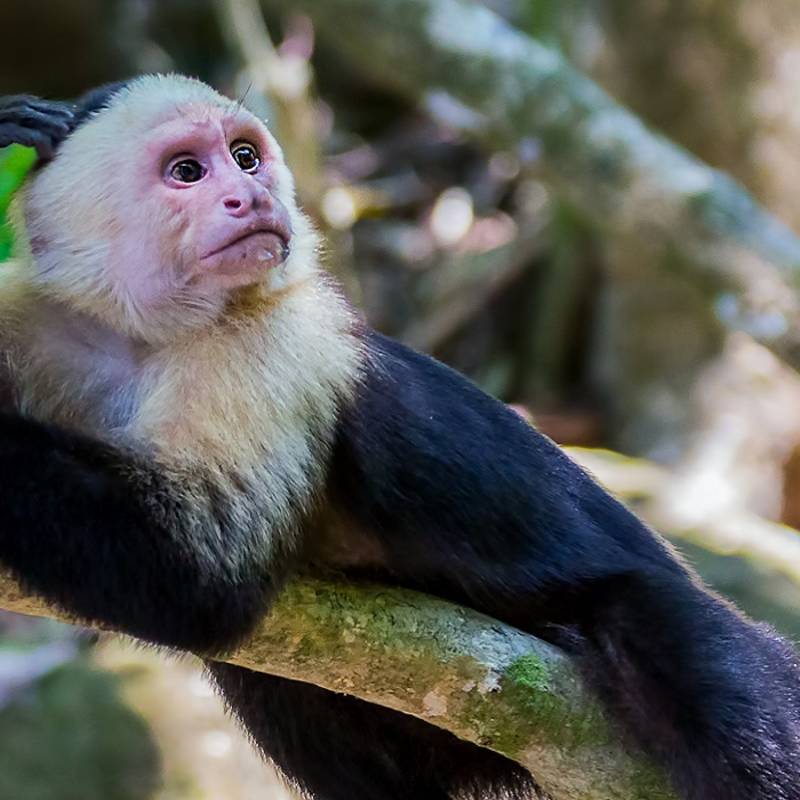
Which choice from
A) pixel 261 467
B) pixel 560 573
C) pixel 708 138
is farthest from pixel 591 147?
pixel 261 467

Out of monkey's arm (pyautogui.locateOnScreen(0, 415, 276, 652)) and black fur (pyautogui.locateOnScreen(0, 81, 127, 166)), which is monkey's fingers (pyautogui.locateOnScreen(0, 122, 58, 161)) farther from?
monkey's arm (pyautogui.locateOnScreen(0, 415, 276, 652))

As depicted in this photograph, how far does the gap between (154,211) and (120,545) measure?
670 mm

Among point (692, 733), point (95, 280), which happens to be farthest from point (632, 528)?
point (95, 280)

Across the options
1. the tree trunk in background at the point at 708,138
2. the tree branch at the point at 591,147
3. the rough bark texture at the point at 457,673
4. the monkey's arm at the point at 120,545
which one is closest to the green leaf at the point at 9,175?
the monkey's arm at the point at 120,545

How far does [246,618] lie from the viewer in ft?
7.54

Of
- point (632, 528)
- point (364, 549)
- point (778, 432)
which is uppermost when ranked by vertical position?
point (778, 432)

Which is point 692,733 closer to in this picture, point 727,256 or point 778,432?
point 727,256

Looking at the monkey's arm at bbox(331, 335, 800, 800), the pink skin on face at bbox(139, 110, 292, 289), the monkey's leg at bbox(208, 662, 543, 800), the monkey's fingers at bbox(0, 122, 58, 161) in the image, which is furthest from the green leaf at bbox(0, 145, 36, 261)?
the monkey's leg at bbox(208, 662, 543, 800)

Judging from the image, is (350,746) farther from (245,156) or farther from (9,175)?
(9,175)

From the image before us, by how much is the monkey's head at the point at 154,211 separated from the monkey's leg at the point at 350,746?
864 millimetres

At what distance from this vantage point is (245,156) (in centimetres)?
266

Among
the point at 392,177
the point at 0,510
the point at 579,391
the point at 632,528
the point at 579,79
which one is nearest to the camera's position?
the point at 0,510

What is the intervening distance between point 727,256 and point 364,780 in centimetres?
286

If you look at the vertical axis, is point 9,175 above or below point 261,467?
above
